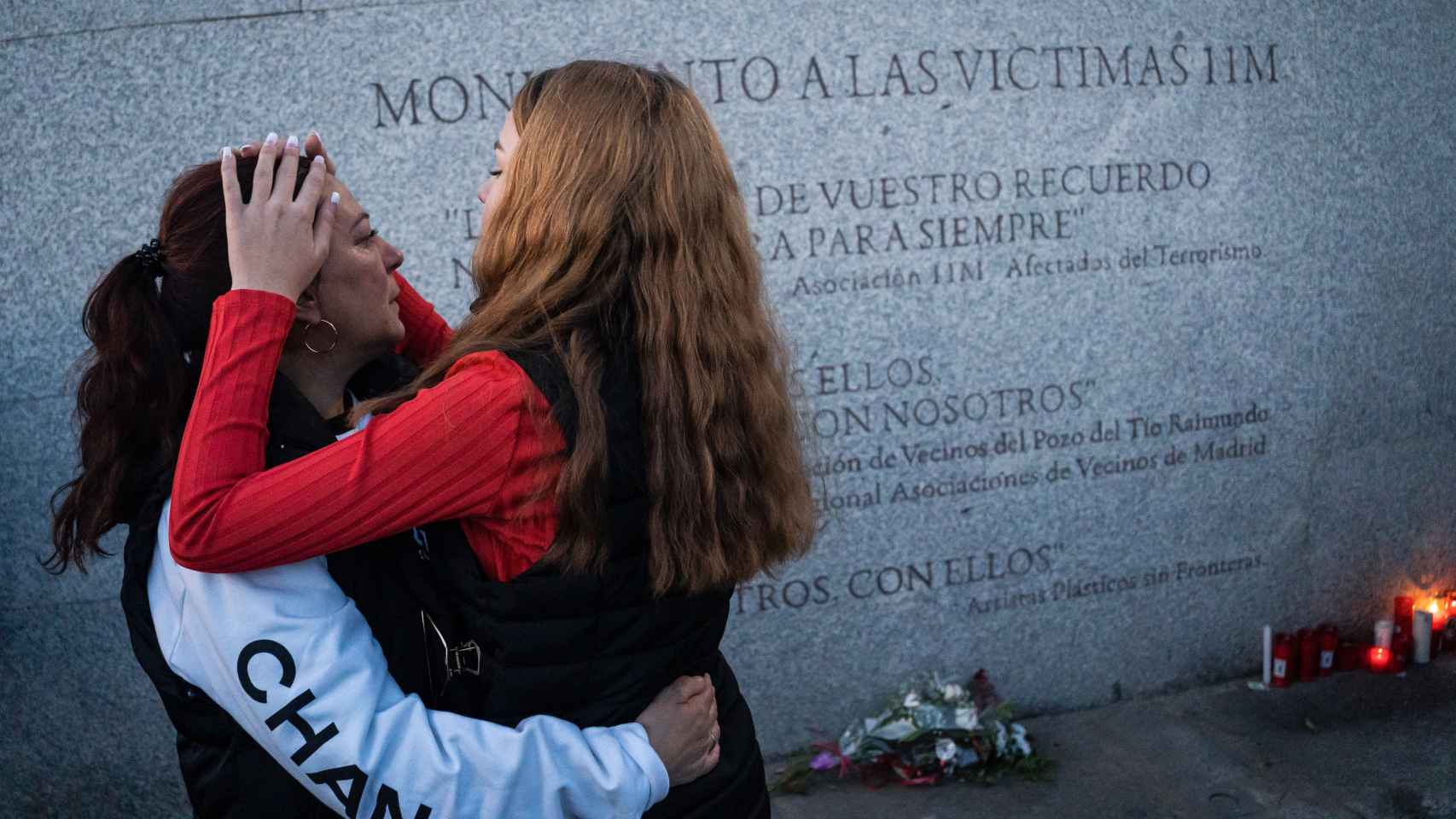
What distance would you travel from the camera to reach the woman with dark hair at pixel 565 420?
1405mm

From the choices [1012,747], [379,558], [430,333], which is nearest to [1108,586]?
[1012,747]

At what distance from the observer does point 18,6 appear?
3189 mm

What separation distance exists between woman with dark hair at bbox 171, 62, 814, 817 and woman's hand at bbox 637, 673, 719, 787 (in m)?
0.03

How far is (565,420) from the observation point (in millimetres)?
1479

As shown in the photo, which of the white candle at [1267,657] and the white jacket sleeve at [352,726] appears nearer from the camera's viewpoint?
the white jacket sleeve at [352,726]

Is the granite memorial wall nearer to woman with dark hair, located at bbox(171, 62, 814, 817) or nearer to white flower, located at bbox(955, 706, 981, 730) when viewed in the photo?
white flower, located at bbox(955, 706, 981, 730)

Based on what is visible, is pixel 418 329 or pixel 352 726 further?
pixel 418 329

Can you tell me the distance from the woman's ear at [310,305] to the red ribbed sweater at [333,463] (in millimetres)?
214

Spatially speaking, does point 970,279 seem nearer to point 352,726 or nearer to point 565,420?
point 565,420

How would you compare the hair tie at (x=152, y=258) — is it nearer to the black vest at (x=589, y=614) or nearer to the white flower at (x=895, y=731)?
the black vest at (x=589, y=614)

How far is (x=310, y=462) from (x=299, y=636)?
A: 245 millimetres

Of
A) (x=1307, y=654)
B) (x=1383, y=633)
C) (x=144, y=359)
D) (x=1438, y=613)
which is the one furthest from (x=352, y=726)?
(x=1438, y=613)

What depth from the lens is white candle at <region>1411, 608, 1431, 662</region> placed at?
14.3 feet

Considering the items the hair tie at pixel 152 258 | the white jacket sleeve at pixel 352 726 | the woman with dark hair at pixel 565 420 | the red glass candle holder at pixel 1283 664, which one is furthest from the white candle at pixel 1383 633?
the hair tie at pixel 152 258
